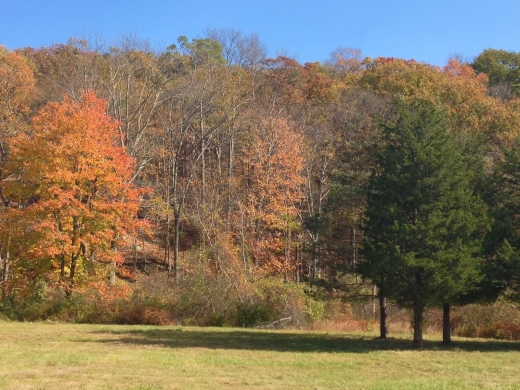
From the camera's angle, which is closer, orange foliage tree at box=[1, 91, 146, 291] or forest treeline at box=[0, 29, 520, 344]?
forest treeline at box=[0, 29, 520, 344]

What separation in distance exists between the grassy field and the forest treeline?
248 cm

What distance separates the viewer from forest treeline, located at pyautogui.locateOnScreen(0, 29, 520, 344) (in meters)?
20.5

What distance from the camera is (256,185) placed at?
142 feet

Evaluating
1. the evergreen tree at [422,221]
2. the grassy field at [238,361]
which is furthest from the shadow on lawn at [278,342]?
the evergreen tree at [422,221]

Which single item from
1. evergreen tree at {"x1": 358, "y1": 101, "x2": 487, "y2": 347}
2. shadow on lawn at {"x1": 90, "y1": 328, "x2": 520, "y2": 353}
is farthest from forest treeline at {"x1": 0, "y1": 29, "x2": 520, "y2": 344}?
shadow on lawn at {"x1": 90, "y1": 328, "x2": 520, "y2": 353}

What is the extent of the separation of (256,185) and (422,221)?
24.3 metres

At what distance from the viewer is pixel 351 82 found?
6041 cm

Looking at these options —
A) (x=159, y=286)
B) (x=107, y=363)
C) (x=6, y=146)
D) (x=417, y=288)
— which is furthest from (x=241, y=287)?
(x=6, y=146)

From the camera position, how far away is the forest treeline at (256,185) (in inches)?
805

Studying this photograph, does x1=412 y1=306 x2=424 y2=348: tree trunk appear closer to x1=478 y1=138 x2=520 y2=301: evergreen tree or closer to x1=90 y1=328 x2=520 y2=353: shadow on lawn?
x1=90 y1=328 x2=520 y2=353: shadow on lawn

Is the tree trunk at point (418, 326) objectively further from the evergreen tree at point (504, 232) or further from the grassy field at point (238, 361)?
the evergreen tree at point (504, 232)

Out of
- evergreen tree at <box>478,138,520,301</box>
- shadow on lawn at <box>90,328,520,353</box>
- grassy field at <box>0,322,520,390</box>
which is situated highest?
evergreen tree at <box>478,138,520,301</box>

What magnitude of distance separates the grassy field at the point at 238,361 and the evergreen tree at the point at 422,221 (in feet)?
7.43

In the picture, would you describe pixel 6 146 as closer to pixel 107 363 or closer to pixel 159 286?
pixel 159 286
